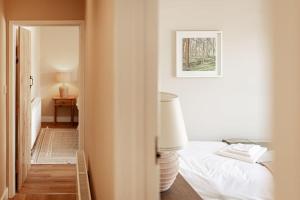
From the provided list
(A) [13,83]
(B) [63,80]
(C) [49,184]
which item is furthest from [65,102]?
(A) [13,83]

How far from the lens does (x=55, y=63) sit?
28.6ft

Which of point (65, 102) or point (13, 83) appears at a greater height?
point (13, 83)

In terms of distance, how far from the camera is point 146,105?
44.9 inches

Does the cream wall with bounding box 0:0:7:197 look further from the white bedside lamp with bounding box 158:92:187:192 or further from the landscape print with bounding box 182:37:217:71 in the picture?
the white bedside lamp with bounding box 158:92:187:192

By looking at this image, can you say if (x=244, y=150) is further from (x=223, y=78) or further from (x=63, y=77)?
(x=63, y=77)

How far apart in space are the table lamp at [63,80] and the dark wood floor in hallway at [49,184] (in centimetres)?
347

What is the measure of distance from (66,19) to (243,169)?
8.13ft

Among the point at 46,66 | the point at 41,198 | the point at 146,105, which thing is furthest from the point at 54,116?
the point at 146,105

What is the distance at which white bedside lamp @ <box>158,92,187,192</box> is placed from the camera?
5.41ft

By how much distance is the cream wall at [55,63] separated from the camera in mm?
8664

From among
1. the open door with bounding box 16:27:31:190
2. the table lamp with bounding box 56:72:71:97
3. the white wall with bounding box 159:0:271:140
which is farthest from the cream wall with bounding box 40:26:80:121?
the white wall with bounding box 159:0:271:140

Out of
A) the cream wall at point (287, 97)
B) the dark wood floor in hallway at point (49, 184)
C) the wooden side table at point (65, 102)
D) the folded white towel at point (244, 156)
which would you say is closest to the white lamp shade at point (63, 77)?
the wooden side table at point (65, 102)

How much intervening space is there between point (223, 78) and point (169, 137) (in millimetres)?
3156

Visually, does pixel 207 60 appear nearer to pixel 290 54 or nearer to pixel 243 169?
pixel 243 169
